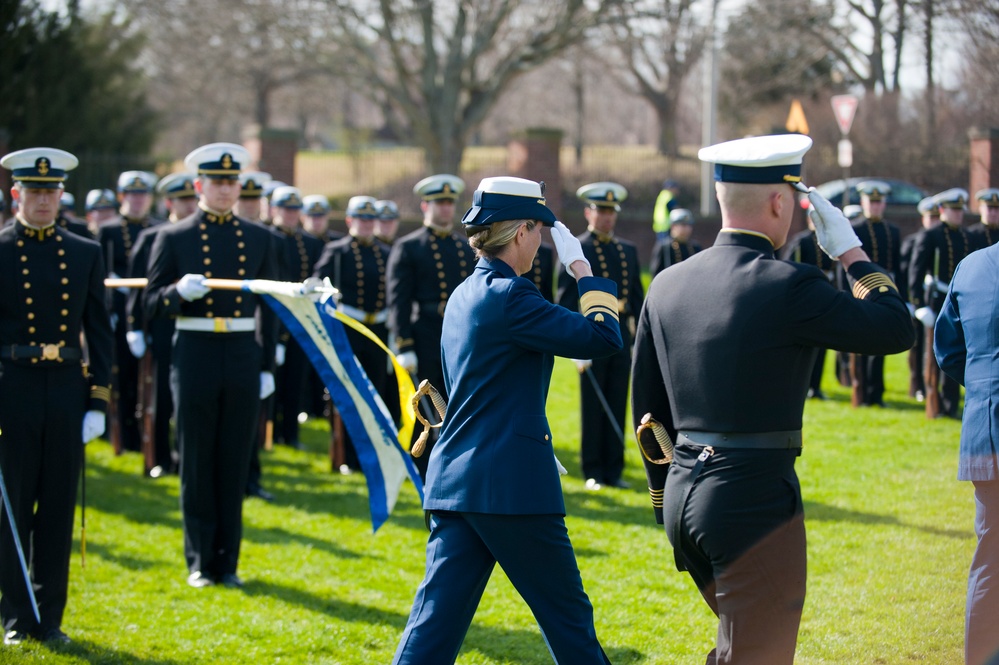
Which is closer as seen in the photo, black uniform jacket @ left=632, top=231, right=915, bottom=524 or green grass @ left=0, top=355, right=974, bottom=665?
black uniform jacket @ left=632, top=231, right=915, bottom=524

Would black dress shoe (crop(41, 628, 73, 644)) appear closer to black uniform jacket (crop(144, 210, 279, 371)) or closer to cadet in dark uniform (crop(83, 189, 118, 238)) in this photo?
black uniform jacket (crop(144, 210, 279, 371))

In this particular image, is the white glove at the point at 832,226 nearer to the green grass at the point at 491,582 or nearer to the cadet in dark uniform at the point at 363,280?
the green grass at the point at 491,582

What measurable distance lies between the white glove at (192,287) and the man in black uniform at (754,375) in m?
3.51

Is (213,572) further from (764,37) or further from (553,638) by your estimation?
(764,37)

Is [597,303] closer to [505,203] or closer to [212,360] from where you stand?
[505,203]

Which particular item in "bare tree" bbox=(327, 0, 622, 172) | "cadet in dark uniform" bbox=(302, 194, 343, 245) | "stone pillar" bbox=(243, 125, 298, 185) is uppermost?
"bare tree" bbox=(327, 0, 622, 172)

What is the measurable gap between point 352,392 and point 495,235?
2205 mm

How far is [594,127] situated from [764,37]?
74.3 feet

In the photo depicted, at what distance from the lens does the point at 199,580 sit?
6852 millimetres

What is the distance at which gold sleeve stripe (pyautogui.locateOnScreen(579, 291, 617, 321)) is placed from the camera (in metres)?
4.14

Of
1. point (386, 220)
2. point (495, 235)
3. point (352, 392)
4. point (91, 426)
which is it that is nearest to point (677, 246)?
point (386, 220)

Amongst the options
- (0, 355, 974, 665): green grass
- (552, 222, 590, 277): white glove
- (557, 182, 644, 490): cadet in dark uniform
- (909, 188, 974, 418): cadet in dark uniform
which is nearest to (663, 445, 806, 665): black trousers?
(552, 222, 590, 277): white glove

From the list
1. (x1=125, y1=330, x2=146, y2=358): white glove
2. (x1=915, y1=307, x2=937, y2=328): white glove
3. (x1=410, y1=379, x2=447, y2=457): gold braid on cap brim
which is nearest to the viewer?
(x1=410, y1=379, x2=447, y2=457): gold braid on cap brim

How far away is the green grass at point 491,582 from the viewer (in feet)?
18.8
